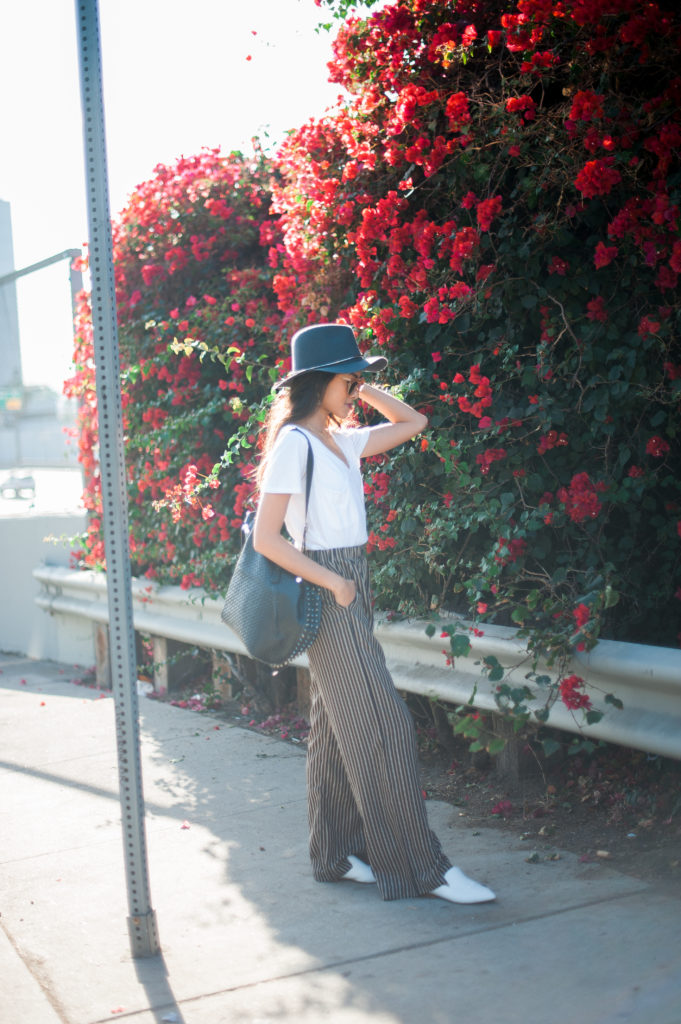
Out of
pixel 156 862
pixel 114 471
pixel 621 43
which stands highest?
pixel 621 43

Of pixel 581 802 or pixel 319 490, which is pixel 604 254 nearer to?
pixel 319 490

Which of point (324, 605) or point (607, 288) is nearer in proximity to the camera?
point (324, 605)

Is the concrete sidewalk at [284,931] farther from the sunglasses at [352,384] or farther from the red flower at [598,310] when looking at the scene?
the red flower at [598,310]

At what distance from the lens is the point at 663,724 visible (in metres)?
3.69

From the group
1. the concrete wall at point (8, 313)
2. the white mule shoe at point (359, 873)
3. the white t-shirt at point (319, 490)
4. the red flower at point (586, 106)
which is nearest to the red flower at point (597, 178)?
the red flower at point (586, 106)

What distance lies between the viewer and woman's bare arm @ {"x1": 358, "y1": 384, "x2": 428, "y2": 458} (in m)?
3.90

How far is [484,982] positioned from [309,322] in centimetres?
329

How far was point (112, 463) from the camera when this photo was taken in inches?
122

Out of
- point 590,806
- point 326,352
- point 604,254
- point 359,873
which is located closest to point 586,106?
point 604,254

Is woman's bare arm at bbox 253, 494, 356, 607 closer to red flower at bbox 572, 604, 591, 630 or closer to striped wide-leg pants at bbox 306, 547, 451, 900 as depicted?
striped wide-leg pants at bbox 306, 547, 451, 900

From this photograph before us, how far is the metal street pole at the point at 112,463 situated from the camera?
3070 millimetres

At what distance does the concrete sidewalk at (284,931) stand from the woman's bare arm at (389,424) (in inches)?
58.8

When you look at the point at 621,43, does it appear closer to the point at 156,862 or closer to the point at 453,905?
the point at 453,905

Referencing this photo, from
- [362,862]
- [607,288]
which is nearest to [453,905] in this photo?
[362,862]
